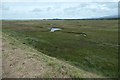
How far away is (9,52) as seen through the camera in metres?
19.6

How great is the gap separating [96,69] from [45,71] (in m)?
14.0

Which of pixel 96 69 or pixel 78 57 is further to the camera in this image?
pixel 78 57

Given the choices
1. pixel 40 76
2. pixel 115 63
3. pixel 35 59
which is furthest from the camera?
pixel 115 63

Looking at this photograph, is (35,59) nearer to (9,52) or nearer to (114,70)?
(9,52)

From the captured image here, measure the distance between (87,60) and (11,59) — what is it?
52.3 ft

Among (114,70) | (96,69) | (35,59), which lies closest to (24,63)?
(35,59)

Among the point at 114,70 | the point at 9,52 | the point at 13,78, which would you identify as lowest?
the point at 114,70

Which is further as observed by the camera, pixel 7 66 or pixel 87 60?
pixel 87 60

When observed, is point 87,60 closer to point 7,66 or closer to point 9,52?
Answer: point 9,52

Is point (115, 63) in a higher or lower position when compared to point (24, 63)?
lower

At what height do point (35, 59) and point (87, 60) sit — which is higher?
point (35, 59)

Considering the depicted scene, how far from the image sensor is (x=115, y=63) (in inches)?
1219

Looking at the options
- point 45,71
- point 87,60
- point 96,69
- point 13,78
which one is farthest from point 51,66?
point 87,60

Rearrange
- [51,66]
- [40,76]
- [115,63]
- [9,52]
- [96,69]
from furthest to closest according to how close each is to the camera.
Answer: [115,63], [96,69], [9,52], [51,66], [40,76]
